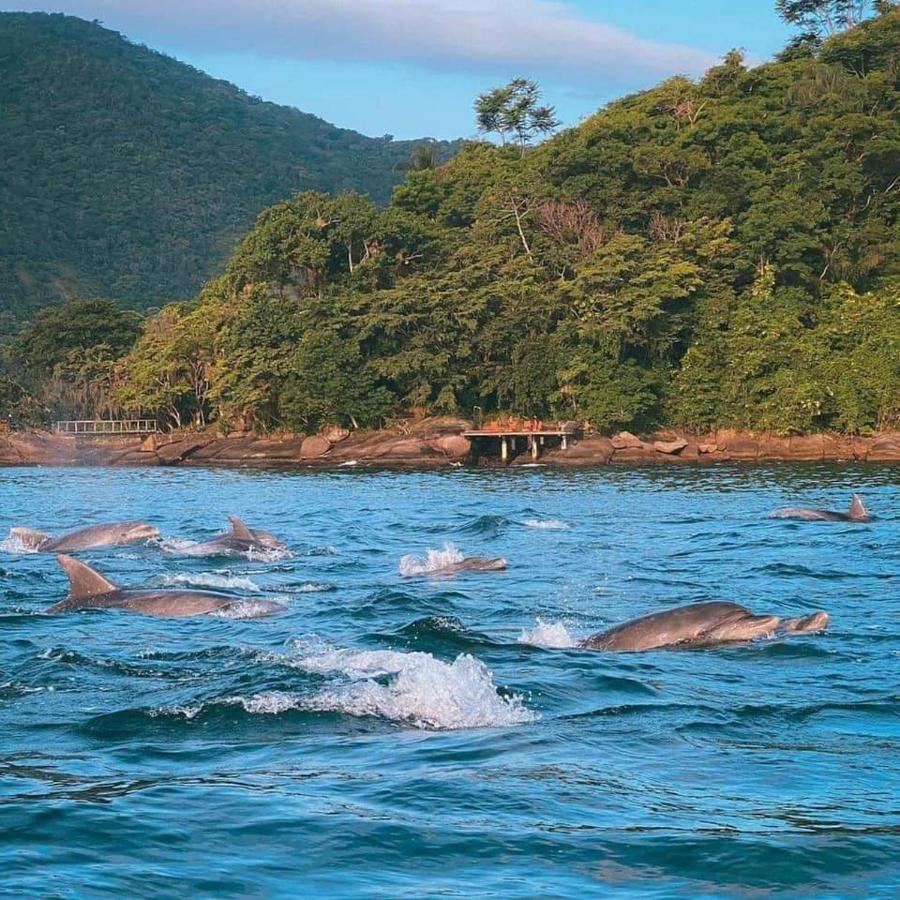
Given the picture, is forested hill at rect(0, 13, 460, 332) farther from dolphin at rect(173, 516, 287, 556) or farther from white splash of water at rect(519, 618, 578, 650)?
white splash of water at rect(519, 618, 578, 650)

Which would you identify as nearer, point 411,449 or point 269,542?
point 269,542

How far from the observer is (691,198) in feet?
198

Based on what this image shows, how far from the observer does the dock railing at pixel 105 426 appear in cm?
6462

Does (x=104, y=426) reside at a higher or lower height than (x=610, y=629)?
higher

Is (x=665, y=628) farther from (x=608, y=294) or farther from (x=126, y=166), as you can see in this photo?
(x=126, y=166)

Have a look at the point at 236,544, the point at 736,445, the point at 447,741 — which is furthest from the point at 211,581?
the point at 736,445

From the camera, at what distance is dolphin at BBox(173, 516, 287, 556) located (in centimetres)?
1948

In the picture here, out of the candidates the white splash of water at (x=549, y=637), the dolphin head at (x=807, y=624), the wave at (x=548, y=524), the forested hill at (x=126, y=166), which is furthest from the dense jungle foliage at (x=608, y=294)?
the white splash of water at (x=549, y=637)

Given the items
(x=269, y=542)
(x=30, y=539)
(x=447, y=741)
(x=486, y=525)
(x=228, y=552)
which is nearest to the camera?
(x=447, y=741)

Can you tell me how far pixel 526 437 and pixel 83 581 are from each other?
1680 inches

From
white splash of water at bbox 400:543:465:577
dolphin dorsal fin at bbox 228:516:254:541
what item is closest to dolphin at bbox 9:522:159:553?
dolphin dorsal fin at bbox 228:516:254:541

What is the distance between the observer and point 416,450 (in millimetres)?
53812

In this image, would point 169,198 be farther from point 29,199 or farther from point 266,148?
point 266,148

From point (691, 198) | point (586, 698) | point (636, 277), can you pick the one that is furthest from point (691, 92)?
point (586, 698)
